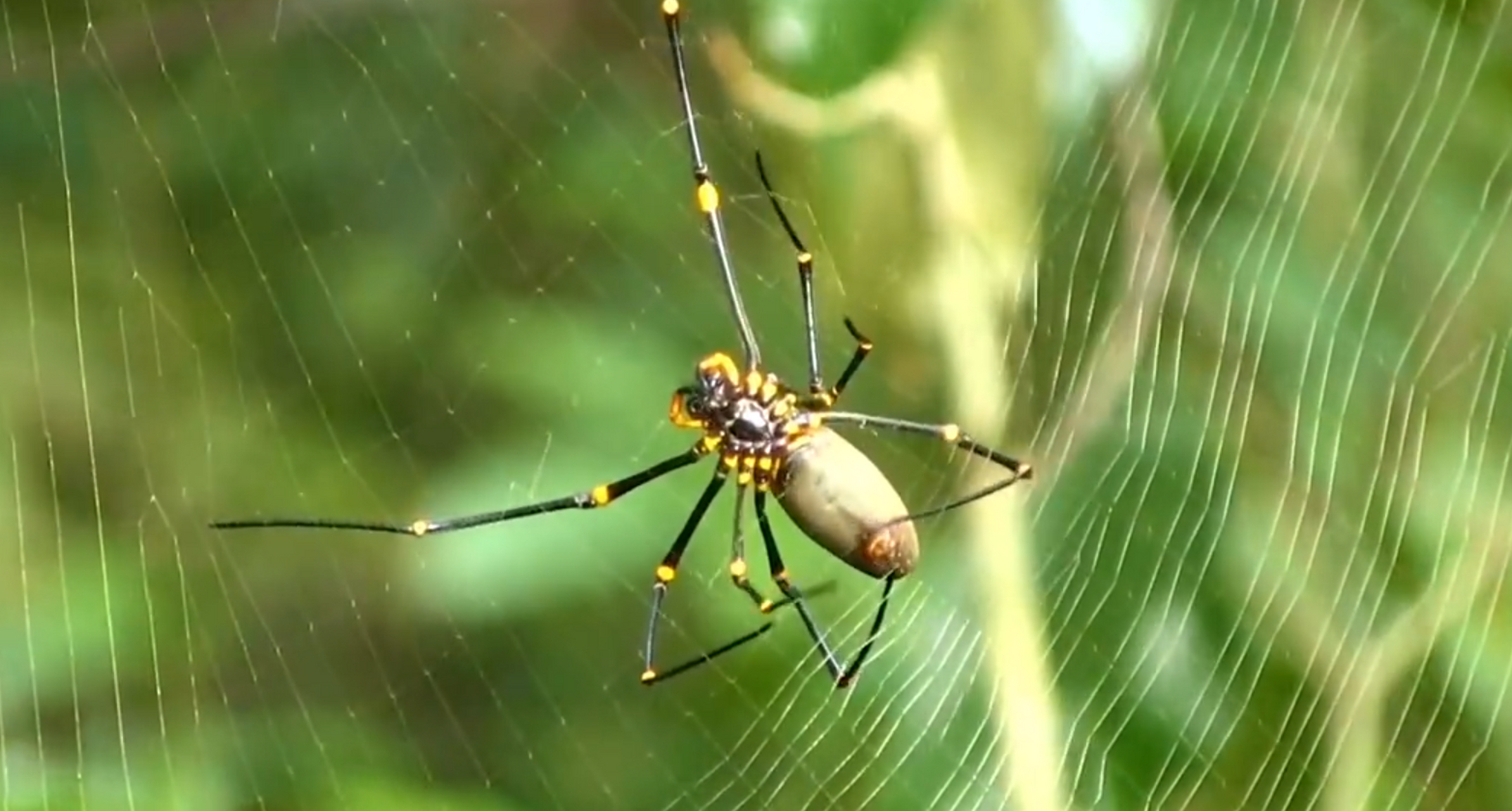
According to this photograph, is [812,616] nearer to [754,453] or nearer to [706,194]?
[754,453]

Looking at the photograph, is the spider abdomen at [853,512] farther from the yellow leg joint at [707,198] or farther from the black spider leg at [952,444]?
the yellow leg joint at [707,198]

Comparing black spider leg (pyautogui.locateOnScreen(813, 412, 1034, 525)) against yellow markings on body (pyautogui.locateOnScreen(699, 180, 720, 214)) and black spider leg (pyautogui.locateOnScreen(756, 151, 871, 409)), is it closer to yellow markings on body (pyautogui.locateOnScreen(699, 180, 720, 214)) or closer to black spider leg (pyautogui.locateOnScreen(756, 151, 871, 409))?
black spider leg (pyautogui.locateOnScreen(756, 151, 871, 409))

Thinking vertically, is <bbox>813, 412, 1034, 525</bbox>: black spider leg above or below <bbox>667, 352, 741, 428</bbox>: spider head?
below

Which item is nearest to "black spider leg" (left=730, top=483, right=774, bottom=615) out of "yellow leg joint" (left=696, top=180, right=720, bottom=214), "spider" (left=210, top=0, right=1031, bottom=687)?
"spider" (left=210, top=0, right=1031, bottom=687)

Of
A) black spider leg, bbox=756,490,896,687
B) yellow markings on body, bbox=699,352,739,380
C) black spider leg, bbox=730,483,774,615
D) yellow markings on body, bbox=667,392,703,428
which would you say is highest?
yellow markings on body, bbox=699,352,739,380

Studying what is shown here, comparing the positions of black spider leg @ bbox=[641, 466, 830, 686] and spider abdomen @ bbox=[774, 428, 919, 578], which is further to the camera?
black spider leg @ bbox=[641, 466, 830, 686]

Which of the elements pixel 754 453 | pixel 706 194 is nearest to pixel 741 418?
pixel 754 453

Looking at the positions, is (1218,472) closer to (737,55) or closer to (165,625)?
(737,55)
